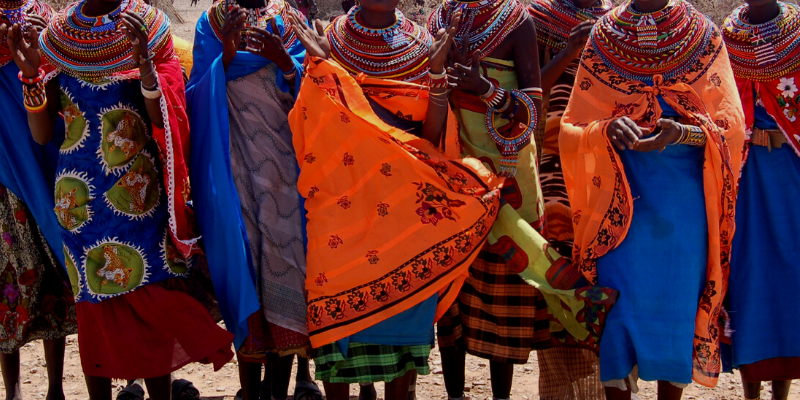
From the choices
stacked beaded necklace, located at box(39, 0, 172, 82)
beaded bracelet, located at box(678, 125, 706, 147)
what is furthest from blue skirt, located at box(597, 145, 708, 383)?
stacked beaded necklace, located at box(39, 0, 172, 82)

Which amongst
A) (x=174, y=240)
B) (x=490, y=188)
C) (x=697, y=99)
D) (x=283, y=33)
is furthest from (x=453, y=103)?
(x=174, y=240)

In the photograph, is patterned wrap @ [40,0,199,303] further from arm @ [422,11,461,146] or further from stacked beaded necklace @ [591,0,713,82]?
stacked beaded necklace @ [591,0,713,82]

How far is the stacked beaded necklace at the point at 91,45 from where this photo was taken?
405 cm

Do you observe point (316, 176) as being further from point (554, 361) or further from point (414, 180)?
point (554, 361)

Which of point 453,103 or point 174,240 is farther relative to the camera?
point 453,103

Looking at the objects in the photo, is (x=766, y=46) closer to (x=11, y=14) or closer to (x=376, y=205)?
(x=376, y=205)

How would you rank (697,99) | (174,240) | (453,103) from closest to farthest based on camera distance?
(697,99)
(174,240)
(453,103)

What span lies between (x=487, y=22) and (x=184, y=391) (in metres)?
2.77

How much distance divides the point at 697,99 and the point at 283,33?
1993 mm

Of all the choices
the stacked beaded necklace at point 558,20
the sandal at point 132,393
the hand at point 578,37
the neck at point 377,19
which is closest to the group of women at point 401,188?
the neck at point 377,19

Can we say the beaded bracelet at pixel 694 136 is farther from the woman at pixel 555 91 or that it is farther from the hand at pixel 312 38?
the hand at pixel 312 38

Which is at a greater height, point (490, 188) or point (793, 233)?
point (793, 233)

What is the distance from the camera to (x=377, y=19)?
4.27 m

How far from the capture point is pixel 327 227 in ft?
13.5
